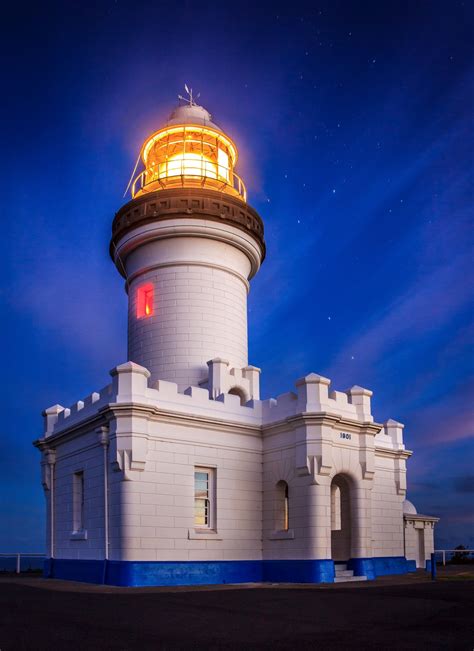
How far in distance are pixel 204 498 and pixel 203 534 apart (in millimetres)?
1091

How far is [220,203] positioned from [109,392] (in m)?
8.59

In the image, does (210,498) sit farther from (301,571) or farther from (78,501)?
(78,501)

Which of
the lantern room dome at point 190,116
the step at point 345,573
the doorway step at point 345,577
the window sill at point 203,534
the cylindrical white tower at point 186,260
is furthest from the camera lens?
the lantern room dome at point 190,116

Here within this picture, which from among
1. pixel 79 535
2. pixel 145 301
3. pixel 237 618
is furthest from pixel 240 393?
pixel 237 618

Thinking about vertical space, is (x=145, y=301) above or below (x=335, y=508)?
above

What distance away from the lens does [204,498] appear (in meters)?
20.8

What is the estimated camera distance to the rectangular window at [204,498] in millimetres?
20641

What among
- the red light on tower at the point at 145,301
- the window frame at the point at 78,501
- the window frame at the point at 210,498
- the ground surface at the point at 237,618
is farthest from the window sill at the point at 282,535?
the red light on tower at the point at 145,301

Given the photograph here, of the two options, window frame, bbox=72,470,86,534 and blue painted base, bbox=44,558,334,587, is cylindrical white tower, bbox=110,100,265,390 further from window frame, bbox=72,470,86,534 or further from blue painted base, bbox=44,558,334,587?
blue painted base, bbox=44,558,334,587

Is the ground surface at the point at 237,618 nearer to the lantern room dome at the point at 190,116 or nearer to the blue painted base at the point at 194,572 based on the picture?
the blue painted base at the point at 194,572

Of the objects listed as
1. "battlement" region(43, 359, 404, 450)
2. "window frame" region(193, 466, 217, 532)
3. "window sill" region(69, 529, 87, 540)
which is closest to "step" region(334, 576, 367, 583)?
"window frame" region(193, 466, 217, 532)

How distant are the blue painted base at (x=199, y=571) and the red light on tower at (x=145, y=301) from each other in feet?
28.8

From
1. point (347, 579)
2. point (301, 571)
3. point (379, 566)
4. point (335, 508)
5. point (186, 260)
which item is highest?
point (186, 260)

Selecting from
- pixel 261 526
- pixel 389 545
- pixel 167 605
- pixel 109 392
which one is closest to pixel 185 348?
pixel 109 392
